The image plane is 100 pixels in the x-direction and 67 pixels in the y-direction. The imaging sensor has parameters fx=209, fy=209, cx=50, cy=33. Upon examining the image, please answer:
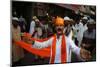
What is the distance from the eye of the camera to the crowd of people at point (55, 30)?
234cm

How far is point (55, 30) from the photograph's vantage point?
8.23 ft

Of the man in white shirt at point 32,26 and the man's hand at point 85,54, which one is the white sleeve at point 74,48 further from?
the man in white shirt at point 32,26

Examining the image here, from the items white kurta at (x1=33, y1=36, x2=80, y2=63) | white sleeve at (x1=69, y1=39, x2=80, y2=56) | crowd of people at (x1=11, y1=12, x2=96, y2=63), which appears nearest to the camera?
crowd of people at (x1=11, y1=12, x2=96, y2=63)

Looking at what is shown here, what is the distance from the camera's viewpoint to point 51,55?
2.48 meters

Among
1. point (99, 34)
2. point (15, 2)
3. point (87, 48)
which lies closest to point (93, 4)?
point (99, 34)

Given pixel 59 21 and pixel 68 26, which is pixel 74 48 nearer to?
pixel 68 26

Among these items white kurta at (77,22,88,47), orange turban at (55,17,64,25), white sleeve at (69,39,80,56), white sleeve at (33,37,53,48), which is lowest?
white sleeve at (69,39,80,56)

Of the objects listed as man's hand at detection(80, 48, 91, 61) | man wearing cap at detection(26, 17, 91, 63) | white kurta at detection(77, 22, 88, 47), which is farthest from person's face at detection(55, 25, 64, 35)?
man's hand at detection(80, 48, 91, 61)

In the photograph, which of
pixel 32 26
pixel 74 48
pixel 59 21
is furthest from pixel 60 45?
pixel 32 26

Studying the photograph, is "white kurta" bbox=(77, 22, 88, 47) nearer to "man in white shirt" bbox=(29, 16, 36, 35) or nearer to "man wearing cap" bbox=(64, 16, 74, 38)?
"man wearing cap" bbox=(64, 16, 74, 38)

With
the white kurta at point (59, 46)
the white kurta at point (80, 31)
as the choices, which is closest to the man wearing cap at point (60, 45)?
the white kurta at point (59, 46)

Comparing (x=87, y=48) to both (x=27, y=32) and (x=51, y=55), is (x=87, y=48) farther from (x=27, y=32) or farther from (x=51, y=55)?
(x=27, y=32)

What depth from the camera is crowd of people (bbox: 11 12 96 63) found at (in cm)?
234

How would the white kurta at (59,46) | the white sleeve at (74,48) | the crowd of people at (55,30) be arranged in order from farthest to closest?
the white sleeve at (74,48), the white kurta at (59,46), the crowd of people at (55,30)
